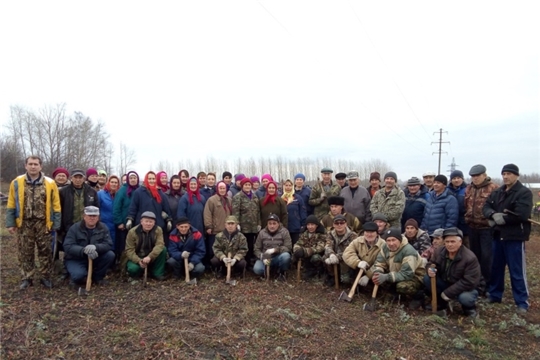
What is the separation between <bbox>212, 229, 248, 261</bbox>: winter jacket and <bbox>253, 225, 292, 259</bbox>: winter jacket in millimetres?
271

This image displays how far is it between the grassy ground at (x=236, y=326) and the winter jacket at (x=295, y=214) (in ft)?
6.05

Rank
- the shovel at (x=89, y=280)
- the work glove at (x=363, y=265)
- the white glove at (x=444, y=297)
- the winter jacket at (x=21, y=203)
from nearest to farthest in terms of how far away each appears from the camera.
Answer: the white glove at (x=444, y=297) < the winter jacket at (x=21, y=203) < the shovel at (x=89, y=280) < the work glove at (x=363, y=265)

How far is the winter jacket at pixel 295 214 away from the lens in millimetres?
7957

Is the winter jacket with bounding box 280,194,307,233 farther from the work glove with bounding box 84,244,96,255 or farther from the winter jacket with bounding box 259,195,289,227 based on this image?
the work glove with bounding box 84,244,96,255

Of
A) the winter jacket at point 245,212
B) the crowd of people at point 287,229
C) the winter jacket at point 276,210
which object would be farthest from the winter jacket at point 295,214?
the winter jacket at point 245,212

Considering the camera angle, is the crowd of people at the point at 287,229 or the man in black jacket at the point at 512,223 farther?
the crowd of people at the point at 287,229

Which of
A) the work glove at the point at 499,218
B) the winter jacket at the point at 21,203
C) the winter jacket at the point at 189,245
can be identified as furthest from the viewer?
the winter jacket at the point at 189,245

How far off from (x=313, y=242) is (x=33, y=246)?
4.88m

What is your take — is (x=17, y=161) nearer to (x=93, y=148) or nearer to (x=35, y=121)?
(x=35, y=121)

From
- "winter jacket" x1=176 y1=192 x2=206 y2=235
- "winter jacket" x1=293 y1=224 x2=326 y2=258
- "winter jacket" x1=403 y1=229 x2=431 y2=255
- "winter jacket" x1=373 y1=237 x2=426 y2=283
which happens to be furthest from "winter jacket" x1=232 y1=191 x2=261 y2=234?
"winter jacket" x1=403 y1=229 x2=431 y2=255

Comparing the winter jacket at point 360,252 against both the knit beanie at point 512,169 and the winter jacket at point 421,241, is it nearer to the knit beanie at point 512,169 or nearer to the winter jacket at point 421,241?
the winter jacket at point 421,241

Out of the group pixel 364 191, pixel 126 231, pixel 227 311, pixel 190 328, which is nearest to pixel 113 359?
pixel 190 328

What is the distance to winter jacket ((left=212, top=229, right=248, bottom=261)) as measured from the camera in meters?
6.98

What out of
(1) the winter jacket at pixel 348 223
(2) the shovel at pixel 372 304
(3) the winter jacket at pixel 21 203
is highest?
(3) the winter jacket at pixel 21 203
